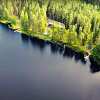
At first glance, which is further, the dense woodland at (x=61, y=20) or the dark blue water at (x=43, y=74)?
the dense woodland at (x=61, y=20)

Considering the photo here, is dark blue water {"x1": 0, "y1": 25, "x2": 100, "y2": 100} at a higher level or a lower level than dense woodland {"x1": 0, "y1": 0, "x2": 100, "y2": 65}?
lower

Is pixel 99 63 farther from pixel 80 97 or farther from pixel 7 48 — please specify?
pixel 7 48

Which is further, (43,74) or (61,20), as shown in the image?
(61,20)

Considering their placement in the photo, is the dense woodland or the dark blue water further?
the dense woodland

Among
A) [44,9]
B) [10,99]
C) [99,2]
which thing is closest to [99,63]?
[10,99]

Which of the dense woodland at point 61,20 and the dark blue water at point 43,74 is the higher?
the dense woodland at point 61,20
